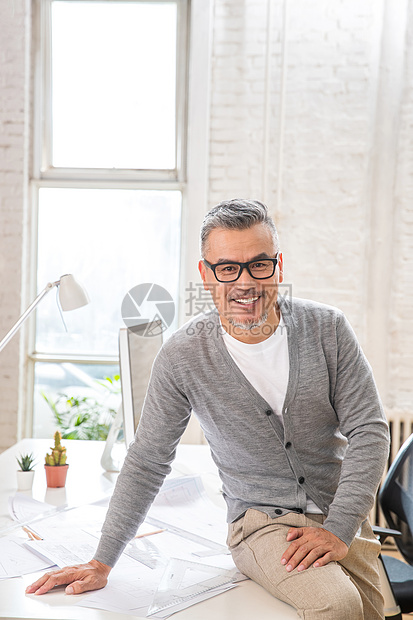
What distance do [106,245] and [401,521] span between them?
8.23 feet

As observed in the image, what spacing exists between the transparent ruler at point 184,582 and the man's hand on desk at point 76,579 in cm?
14

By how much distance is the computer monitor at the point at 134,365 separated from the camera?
2.02m

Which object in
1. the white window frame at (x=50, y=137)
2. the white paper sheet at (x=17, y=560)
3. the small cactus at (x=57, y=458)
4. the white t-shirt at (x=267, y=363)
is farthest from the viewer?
the white window frame at (x=50, y=137)

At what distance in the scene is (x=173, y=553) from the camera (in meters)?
1.58

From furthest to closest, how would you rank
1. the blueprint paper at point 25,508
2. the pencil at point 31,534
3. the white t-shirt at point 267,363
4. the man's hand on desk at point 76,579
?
the blueprint paper at point 25,508
the pencil at point 31,534
the white t-shirt at point 267,363
the man's hand on desk at point 76,579

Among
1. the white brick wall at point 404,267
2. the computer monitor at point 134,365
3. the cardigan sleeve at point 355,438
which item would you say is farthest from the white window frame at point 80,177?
the cardigan sleeve at point 355,438

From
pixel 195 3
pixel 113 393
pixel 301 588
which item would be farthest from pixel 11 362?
pixel 301 588

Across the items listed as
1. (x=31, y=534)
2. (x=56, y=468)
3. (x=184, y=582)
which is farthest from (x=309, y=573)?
(x=56, y=468)

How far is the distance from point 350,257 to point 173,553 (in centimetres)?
243

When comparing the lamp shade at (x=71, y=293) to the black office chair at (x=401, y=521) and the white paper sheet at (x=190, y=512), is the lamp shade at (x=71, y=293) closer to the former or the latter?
the white paper sheet at (x=190, y=512)

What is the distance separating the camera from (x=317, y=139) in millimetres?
3586

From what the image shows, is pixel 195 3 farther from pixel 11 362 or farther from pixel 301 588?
pixel 301 588

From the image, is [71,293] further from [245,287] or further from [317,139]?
[317,139]

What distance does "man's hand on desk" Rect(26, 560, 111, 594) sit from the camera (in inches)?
52.6
